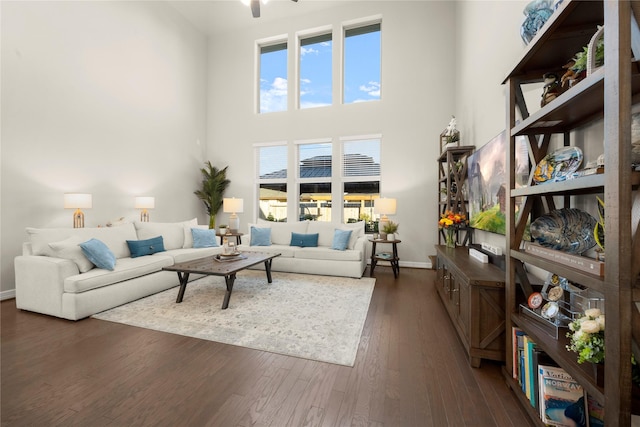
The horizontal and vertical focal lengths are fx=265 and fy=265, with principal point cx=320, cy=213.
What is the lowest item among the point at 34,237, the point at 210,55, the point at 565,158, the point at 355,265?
the point at 355,265

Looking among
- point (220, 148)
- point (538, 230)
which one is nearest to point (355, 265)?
point (538, 230)

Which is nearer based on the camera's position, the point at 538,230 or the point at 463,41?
the point at 538,230

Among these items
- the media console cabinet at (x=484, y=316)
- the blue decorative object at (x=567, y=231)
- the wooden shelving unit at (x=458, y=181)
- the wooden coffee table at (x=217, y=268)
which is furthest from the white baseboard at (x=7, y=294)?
the wooden shelving unit at (x=458, y=181)

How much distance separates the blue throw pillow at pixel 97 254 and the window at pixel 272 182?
12.0 ft

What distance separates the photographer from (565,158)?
4.65 ft

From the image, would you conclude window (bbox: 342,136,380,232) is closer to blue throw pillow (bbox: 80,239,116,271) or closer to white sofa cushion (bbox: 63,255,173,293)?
white sofa cushion (bbox: 63,255,173,293)

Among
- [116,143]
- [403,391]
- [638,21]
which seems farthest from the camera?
[116,143]

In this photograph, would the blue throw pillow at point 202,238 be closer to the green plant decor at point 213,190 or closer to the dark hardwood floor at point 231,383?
the green plant decor at point 213,190

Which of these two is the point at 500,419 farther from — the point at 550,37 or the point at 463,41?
the point at 463,41

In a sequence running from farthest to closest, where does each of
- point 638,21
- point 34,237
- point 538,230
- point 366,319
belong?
point 34,237 → point 366,319 → point 538,230 → point 638,21

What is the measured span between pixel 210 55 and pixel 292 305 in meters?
6.80

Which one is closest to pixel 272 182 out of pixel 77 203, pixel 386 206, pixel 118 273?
pixel 386 206

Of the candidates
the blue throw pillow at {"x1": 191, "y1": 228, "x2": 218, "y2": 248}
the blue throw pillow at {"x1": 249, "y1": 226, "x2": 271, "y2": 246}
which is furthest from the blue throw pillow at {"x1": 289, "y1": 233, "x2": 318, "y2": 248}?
the blue throw pillow at {"x1": 191, "y1": 228, "x2": 218, "y2": 248}

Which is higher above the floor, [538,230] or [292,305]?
[538,230]
